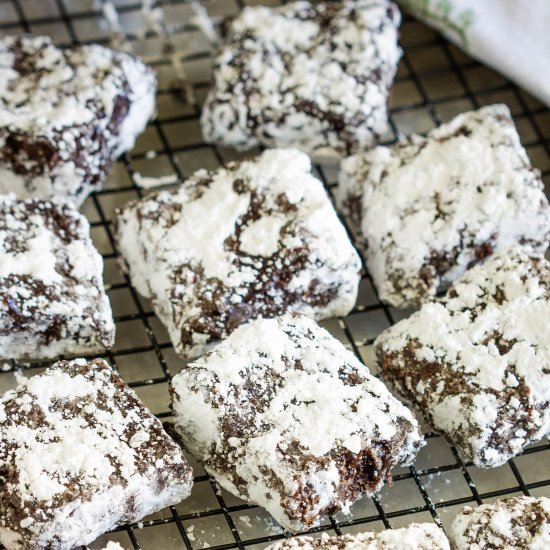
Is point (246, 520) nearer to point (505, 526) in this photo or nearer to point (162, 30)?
point (505, 526)

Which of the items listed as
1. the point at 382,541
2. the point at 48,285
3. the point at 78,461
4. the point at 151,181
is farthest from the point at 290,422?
the point at 151,181

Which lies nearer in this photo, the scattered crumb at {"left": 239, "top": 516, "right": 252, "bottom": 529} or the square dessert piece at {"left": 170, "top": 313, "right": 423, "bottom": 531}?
the square dessert piece at {"left": 170, "top": 313, "right": 423, "bottom": 531}

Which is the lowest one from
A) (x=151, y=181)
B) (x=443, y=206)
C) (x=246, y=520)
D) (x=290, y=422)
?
(x=246, y=520)

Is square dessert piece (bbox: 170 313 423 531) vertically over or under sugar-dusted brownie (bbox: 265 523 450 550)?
over

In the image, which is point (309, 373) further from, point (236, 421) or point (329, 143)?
point (329, 143)

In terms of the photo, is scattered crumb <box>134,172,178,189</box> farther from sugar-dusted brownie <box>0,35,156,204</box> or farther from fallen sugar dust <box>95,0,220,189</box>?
fallen sugar dust <box>95,0,220,189</box>

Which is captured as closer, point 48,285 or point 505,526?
point 505,526

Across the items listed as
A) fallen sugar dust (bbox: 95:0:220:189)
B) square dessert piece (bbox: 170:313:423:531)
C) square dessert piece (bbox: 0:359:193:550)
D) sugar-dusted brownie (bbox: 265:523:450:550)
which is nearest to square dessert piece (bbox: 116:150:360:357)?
square dessert piece (bbox: 170:313:423:531)
